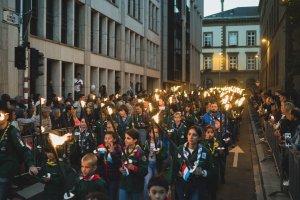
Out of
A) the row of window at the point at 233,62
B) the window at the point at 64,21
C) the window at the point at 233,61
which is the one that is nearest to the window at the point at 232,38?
the row of window at the point at 233,62

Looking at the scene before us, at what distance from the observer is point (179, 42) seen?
54.0m

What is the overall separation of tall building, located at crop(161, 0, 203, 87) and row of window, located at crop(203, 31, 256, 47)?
2387 cm

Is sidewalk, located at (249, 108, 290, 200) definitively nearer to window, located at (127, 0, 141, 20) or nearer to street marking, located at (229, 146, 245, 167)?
street marking, located at (229, 146, 245, 167)

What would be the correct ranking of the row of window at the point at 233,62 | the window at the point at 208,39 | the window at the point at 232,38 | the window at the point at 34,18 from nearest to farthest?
1. the window at the point at 34,18
2. the row of window at the point at 233,62
3. the window at the point at 232,38
4. the window at the point at 208,39

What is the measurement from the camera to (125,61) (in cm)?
3466

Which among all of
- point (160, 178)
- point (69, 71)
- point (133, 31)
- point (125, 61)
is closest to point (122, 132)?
point (160, 178)

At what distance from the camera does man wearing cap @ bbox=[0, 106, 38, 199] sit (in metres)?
6.66

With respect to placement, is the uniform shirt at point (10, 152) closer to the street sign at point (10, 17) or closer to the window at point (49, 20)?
the street sign at point (10, 17)

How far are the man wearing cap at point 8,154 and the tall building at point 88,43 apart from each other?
8744 millimetres

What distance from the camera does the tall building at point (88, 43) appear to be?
2097cm

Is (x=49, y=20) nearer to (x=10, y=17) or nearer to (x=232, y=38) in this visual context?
(x=10, y=17)

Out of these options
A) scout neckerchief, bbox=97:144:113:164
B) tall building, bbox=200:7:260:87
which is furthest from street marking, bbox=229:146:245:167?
tall building, bbox=200:7:260:87

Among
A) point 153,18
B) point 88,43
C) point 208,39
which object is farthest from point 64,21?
point 208,39

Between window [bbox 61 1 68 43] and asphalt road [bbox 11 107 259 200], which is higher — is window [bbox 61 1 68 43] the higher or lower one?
the higher one
